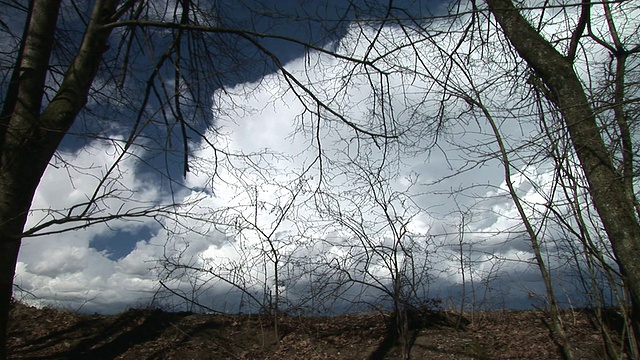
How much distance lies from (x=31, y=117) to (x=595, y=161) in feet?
15.3

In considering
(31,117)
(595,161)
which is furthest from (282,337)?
(595,161)

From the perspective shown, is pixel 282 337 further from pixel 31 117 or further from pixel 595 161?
pixel 595 161

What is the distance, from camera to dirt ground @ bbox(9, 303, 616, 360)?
5.42 metres

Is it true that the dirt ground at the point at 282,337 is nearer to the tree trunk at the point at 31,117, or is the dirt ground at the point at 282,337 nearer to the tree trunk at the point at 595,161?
the tree trunk at the point at 595,161

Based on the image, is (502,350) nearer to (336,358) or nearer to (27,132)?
(336,358)

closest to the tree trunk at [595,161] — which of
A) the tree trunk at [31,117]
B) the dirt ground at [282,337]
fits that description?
the dirt ground at [282,337]

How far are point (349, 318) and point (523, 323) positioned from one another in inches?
94.4

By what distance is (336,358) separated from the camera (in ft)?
18.3

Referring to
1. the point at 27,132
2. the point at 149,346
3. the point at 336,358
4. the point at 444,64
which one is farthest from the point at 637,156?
the point at 149,346

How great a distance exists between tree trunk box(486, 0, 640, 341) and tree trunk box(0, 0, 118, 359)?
11.3ft

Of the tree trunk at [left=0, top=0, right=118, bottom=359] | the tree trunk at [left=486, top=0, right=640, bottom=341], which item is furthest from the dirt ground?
the tree trunk at [left=0, top=0, right=118, bottom=359]

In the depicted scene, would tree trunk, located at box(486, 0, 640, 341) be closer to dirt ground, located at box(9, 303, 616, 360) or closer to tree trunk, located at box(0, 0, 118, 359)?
dirt ground, located at box(9, 303, 616, 360)

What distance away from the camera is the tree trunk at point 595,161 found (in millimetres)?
3551

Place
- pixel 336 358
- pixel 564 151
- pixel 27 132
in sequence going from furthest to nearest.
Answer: pixel 336 358, pixel 564 151, pixel 27 132
